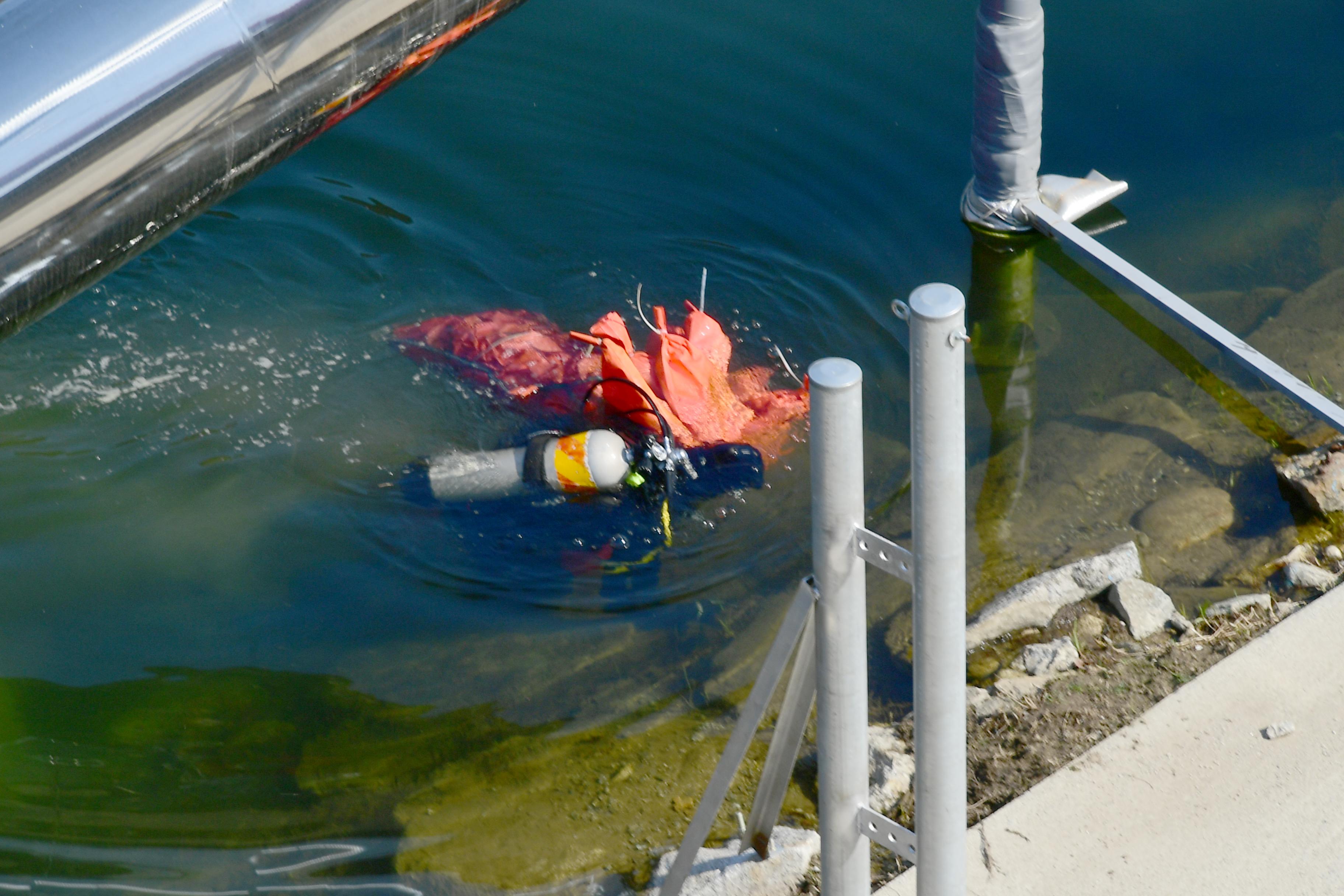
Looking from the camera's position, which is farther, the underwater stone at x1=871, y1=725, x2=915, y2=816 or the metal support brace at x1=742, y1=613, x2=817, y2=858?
the underwater stone at x1=871, y1=725, x2=915, y2=816

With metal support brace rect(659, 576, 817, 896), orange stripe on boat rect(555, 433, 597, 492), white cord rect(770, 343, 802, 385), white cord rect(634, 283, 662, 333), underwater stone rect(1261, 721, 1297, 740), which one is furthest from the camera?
white cord rect(634, 283, 662, 333)

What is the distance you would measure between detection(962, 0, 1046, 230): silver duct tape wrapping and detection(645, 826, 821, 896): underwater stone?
3.74 meters

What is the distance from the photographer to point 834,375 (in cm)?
203

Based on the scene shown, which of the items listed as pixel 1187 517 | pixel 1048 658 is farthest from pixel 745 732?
pixel 1187 517

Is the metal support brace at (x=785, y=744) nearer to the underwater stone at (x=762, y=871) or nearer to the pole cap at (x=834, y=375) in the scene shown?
the underwater stone at (x=762, y=871)

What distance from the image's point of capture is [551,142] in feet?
22.5

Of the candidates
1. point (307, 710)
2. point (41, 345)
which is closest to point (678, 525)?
point (307, 710)

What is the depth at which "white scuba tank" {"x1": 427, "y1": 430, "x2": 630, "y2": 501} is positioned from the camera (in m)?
4.29

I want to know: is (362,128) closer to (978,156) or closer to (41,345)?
(41,345)

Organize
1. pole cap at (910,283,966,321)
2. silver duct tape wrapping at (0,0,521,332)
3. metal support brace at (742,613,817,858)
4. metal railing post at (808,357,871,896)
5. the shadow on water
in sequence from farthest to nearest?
the shadow on water
metal support brace at (742,613,817,858)
metal railing post at (808,357,871,896)
pole cap at (910,283,966,321)
silver duct tape wrapping at (0,0,521,332)

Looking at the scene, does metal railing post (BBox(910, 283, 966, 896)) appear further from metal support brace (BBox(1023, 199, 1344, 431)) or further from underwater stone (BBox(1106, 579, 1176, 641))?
metal support brace (BBox(1023, 199, 1344, 431))

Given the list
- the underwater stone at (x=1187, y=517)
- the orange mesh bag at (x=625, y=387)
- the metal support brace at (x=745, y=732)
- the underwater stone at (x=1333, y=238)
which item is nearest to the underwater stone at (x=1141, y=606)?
the underwater stone at (x=1187, y=517)

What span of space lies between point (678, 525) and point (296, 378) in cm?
224

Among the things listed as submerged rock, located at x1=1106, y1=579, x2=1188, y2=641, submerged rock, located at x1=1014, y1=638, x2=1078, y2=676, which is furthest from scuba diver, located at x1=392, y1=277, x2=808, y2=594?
submerged rock, located at x1=1106, y1=579, x2=1188, y2=641
